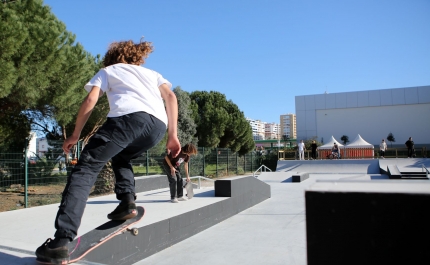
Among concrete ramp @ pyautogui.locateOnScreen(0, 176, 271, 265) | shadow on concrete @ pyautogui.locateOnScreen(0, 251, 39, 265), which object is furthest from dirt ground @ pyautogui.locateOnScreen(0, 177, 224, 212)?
shadow on concrete @ pyautogui.locateOnScreen(0, 251, 39, 265)

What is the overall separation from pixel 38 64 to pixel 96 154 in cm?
776

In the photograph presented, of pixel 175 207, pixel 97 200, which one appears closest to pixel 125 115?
pixel 175 207

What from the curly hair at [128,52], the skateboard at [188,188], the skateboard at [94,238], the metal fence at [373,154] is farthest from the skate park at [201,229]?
the metal fence at [373,154]

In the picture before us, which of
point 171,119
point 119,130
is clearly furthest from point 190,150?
point 119,130

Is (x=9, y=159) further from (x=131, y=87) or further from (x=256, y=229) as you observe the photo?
(x=131, y=87)

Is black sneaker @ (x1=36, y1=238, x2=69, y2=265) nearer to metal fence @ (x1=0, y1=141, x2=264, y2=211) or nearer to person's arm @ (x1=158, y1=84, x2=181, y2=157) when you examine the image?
person's arm @ (x1=158, y1=84, x2=181, y2=157)

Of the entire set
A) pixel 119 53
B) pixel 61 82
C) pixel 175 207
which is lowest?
pixel 175 207

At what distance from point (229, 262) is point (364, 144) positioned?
33.0m

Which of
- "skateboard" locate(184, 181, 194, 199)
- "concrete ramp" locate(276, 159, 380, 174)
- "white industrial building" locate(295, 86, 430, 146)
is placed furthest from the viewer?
"white industrial building" locate(295, 86, 430, 146)

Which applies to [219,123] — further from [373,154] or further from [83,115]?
[83,115]

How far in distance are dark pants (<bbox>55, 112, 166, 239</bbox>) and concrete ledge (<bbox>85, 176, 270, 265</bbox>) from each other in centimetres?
159

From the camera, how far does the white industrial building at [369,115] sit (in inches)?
2086

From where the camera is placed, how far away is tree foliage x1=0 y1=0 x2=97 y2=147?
25.3ft

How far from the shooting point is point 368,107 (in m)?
56.0
